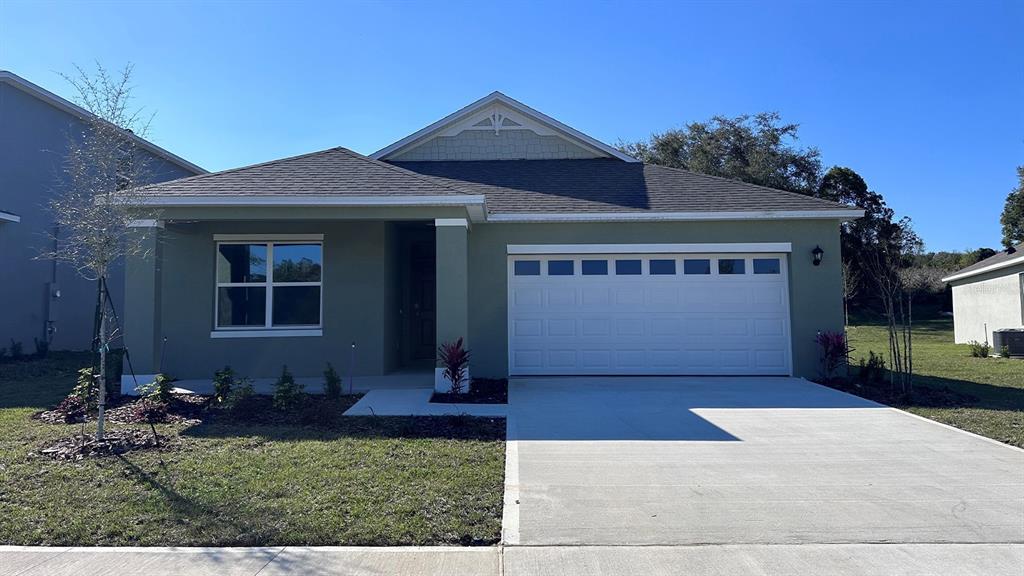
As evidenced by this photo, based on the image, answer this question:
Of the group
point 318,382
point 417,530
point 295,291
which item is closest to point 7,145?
point 295,291

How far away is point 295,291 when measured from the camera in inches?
448

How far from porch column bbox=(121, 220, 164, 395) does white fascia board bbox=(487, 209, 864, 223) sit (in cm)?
568

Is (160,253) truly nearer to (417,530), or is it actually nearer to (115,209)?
(115,209)

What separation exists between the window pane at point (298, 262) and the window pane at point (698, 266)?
6985 millimetres

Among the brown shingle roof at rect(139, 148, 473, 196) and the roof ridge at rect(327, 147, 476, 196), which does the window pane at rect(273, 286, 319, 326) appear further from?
the roof ridge at rect(327, 147, 476, 196)

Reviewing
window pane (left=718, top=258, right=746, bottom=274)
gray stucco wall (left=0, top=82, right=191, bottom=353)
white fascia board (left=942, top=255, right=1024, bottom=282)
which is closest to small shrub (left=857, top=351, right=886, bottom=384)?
window pane (left=718, top=258, right=746, bottom=274)

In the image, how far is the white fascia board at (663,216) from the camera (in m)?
11.6

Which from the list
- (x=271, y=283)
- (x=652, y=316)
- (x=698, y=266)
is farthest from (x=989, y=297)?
(x=271, y=283)

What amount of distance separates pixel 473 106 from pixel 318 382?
7.96 metres

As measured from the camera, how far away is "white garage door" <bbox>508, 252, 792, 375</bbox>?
1172 centimetres

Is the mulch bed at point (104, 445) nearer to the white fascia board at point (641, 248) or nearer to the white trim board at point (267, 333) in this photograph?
the white trim board at point (267, 333)

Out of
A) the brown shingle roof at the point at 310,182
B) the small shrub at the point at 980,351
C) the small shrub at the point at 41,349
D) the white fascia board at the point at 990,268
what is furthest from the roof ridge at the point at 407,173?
the white fascia board at the point at 990,268

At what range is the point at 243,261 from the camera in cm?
1138

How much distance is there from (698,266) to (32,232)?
1654 centimetres
